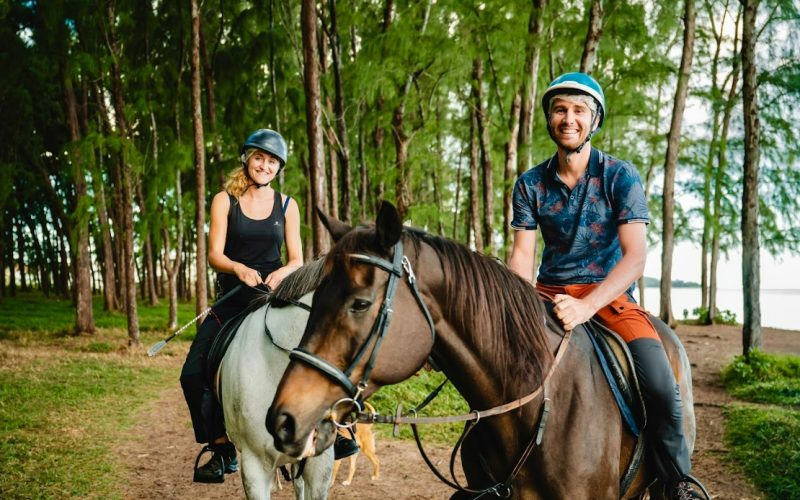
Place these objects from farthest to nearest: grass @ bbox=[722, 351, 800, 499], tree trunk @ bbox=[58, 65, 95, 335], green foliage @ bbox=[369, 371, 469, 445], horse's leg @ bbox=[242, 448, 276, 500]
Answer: tree trunk @ bbox=[58, 65, 95, 335], green foliage @ bbox=[369, 371, 469, 445], grass @ bbox=[722, 351, 800, 499], horse's leg @ bbox=[242, 448, 276, 500]

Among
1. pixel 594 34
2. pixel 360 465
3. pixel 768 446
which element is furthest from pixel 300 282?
pixel 594 34

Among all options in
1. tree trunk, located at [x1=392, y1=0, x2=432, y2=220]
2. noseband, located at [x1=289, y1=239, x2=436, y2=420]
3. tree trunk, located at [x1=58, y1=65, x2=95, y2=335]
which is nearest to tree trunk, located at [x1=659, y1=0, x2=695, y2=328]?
Result: tree trunk, located at [x1=392, y1=0, x2=432, y2=220]

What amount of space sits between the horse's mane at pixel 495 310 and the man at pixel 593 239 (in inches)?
7.9

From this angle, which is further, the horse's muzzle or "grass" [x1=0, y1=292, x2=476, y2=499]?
"grass" [x1=0, y1=292, x2=476, y2=499]

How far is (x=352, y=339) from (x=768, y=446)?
657 cm

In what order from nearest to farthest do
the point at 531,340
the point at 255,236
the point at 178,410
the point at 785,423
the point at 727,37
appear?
the point at 531,340
the point at 255,236
the point at 785,423
the point at 178,410
the point at 727,37

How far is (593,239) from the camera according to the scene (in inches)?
100

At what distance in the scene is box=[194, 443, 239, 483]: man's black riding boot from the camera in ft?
12.9

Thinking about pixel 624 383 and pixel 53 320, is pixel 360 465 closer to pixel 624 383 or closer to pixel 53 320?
pixel 624 383

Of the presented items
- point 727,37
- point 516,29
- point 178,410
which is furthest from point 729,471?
point 727,37

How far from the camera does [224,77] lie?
16.0 metres

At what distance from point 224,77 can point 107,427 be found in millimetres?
11466

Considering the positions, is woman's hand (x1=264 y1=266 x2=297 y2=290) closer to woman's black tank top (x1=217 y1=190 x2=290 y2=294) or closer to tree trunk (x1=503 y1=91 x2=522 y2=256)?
woman's black tank top (x1=217 y1=190 x2=290 y2=294)

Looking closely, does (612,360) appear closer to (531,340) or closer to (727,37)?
(531,340)
